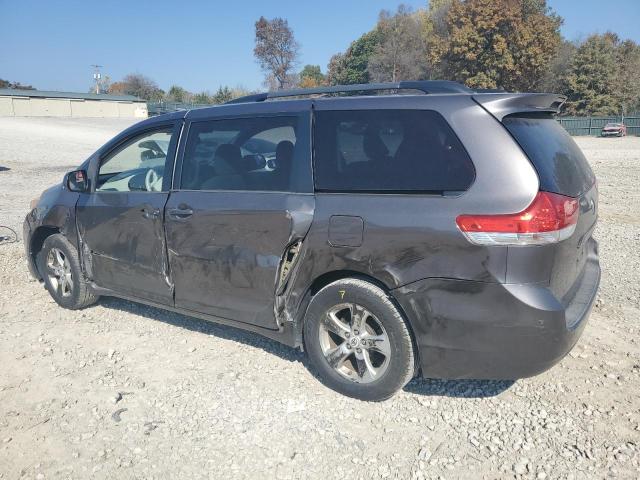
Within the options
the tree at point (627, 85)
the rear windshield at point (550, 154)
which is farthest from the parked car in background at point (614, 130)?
the rear windshield at point (550, 154)

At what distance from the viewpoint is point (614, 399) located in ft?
10.6

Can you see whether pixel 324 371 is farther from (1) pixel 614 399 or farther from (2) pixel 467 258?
(1) pixel 614 399

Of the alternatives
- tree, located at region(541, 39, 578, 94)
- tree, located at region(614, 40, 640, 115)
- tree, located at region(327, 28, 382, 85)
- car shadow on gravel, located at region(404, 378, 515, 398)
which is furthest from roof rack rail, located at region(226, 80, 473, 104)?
tree, located at region(327, 28, 382, 85)

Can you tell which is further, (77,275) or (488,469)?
(77,275)

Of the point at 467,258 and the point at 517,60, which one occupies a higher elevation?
the point at 517,60

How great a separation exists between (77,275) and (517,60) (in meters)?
52.9

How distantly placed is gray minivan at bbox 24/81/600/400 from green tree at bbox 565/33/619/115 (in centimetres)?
5311

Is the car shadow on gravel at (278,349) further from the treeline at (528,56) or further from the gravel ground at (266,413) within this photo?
the treeline at (528,56)

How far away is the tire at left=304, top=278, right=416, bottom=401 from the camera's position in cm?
305

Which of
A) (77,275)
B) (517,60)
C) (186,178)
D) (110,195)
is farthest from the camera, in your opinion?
(517,60)

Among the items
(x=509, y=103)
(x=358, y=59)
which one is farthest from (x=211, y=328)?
(x=358, y=59)

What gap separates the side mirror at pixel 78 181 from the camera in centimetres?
462

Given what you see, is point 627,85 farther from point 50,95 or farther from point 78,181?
point 50,95

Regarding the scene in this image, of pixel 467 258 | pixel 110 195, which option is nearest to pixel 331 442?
pixel 467 258
